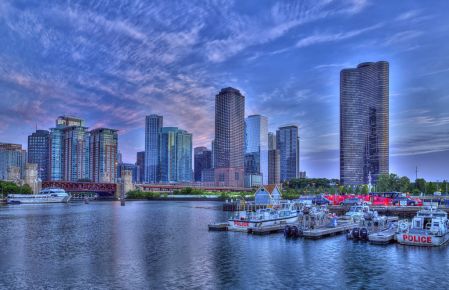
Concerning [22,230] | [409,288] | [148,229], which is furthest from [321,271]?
[22,230]

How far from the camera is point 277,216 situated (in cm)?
6781

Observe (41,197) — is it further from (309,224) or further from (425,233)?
(425,233)

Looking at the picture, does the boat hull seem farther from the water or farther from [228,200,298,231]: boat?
[228,200,298,231]: boat

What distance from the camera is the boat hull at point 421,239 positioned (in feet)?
153

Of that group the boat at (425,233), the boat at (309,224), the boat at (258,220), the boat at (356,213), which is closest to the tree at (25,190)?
the boat at (258,220)

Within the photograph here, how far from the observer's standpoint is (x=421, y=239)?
156 feet

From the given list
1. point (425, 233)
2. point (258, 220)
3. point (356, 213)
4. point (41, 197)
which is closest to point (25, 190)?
point (41, 197)

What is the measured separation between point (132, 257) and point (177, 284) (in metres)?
Result: 13.9

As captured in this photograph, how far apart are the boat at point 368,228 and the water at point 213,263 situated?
1.27m

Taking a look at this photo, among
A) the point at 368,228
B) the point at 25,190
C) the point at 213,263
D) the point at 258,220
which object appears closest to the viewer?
the point at 213,263

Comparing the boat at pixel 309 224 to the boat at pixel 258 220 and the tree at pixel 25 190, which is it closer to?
the boat at pixel 258 220

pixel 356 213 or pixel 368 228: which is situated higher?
pixel 368 228

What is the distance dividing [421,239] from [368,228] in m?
9.71

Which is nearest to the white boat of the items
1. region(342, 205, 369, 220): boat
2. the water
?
the water
